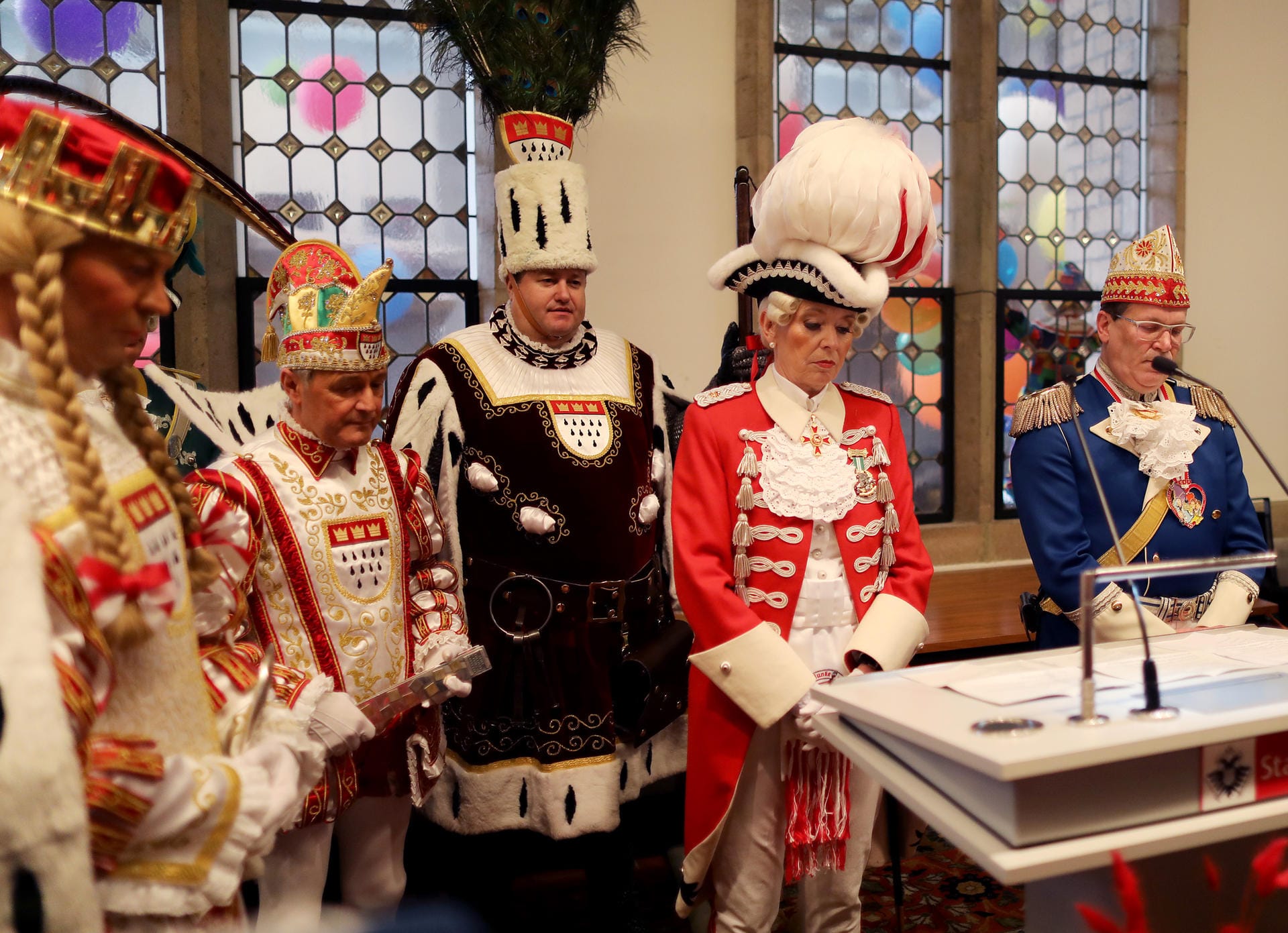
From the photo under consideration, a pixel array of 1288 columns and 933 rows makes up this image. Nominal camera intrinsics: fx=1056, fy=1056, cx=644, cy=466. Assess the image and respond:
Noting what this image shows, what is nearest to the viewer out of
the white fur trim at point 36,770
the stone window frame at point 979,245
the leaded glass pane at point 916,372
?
the white fur trim at point 36,770

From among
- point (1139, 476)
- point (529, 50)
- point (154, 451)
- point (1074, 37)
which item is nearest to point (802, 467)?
point (1139, 476)

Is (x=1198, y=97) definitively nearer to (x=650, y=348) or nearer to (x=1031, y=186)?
(x=1031, y=186)

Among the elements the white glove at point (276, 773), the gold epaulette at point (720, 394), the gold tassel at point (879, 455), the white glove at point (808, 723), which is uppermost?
Answer: the gold epaulette at point (720, 394)

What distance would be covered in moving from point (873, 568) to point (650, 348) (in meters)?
2.38

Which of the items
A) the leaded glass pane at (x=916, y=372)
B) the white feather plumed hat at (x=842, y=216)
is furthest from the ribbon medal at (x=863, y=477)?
the leaded glass pane at (x=916, y=372)

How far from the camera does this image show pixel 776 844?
6.79ft

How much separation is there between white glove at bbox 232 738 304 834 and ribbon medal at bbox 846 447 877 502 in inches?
48.8

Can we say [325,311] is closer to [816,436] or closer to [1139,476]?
[816,436]

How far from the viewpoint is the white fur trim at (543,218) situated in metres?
2.50

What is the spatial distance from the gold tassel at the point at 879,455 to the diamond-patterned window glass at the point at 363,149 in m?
2.49

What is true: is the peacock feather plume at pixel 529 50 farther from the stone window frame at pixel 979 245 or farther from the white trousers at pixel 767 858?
the stone window frame at pixel 979 245

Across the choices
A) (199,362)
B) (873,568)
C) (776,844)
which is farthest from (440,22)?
(776,844)

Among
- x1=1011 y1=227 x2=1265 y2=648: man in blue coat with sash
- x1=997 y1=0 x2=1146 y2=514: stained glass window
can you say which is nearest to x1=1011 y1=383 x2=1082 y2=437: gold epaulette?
x1=1011 y1=227 x2=1265 y2=648: man in blue coat with sash

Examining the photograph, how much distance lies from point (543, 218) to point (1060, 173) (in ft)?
12.5
